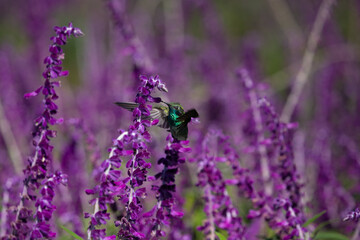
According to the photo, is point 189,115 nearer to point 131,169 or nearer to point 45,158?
point 131,169

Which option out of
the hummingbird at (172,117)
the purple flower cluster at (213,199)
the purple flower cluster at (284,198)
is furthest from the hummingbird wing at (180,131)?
the purple flower cluster at (284,198)

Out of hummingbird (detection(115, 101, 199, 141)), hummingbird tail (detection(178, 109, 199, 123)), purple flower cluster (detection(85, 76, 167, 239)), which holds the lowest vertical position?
purple flower cluster (detection(85, 76, 167, 239))

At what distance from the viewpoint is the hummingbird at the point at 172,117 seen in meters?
1.37

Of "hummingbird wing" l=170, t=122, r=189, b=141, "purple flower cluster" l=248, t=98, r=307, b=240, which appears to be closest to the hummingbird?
"hummingbird wing" l=170, t=122, r=189, b=141

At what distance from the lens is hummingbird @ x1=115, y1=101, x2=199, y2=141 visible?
4.50 ft

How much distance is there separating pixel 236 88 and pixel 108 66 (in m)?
1.23

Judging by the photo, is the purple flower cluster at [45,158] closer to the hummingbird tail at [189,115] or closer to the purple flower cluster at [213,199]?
the hummingbird tail at [189,115]

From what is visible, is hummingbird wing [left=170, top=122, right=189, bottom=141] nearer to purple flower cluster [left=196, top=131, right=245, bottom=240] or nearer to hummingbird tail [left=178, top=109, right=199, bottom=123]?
hummingbird tail [left=178, top=109, right=199, bottom=123]

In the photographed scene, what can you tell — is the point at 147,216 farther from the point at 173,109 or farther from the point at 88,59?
the point at 88,59

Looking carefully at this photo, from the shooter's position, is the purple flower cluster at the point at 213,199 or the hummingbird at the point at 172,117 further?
the purple flower cluster at the point at 213,199

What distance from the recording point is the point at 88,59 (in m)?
4.89

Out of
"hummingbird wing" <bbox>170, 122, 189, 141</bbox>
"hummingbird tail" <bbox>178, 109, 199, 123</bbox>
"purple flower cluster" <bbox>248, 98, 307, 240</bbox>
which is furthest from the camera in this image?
"purple flower cluster" <bbox>248, 98, 307, 240</bbox>

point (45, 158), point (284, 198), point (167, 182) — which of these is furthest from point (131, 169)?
point (284, 198)

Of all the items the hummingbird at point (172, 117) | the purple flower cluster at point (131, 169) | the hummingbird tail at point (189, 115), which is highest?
the hummingbird at point (172, 117)
